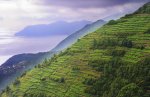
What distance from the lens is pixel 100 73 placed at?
142125 millimetres

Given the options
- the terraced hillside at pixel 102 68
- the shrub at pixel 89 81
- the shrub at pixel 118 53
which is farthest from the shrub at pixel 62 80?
the shrub at pixel 118 53

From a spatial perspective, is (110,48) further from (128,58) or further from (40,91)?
(40,91)

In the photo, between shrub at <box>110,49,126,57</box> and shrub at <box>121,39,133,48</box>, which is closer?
shrub at <box>110,49,126,57</box>

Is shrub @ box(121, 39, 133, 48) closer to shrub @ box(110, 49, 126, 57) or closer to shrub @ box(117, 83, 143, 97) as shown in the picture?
shrub @ box(110, 49, 126, 57)

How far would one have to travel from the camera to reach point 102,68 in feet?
473

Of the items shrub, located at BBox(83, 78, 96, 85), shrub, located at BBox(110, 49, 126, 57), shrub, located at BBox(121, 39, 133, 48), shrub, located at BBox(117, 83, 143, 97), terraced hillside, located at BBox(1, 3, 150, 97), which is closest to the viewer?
shrub, located at BBox(117, 83, 143, 97)

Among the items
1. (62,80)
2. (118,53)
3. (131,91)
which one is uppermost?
(118,53)

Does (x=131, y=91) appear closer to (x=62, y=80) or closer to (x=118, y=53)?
(x=118, y=53)

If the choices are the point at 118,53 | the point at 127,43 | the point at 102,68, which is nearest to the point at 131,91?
the point at 102,68

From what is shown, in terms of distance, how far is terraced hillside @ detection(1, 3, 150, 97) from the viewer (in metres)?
128

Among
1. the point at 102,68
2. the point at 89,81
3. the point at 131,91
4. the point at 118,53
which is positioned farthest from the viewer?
the point at 118,53

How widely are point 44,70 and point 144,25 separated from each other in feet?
182

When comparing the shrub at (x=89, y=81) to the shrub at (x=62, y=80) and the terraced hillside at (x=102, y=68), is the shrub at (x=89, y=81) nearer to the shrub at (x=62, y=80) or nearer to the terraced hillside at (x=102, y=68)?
the terraced hillside at (x=102, y=68)

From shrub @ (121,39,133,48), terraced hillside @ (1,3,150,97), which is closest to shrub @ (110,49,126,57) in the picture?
terraced hillside @ (1,3,150,97)
